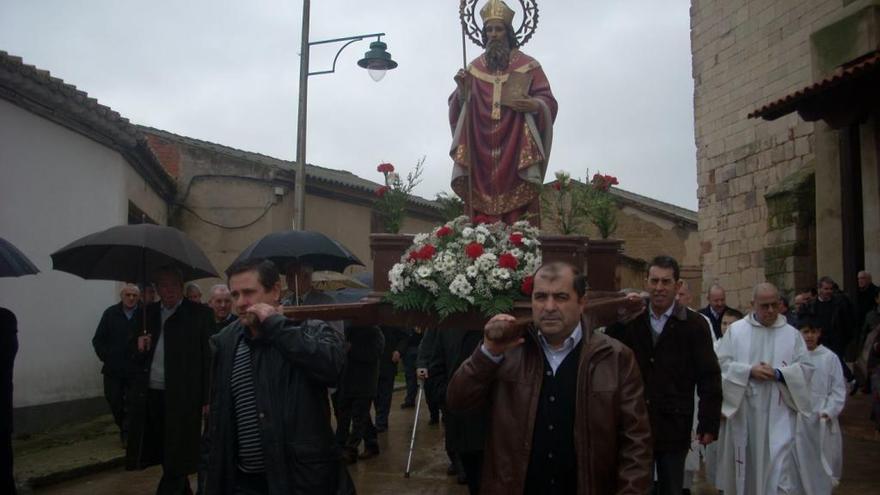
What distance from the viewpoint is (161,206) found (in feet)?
62.8

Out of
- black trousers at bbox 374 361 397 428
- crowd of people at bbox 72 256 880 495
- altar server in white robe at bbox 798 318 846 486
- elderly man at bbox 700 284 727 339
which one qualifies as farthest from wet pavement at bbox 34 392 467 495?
elderly man at bbox 700 284 727 339

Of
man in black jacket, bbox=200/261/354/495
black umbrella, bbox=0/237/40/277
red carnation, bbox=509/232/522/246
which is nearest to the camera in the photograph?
man in black jacket, bbox=200/261/354/495

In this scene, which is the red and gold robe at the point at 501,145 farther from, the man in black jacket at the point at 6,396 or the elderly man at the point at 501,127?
the man in black jacket at the point at 6,396

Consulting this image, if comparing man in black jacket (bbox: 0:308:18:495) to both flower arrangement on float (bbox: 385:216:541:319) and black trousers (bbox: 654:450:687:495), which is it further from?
black trousers (bbox: 654:450:687:495)

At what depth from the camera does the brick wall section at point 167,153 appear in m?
21.0

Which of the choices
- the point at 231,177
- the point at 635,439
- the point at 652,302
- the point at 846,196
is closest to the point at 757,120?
the point at 846,196

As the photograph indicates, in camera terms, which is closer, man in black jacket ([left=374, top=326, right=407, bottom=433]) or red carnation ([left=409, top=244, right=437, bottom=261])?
red carnation ([left=409, top=244, right=437, bottom=261])

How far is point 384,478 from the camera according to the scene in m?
9.13

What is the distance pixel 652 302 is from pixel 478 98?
2444 mm

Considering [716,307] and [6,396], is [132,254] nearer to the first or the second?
[6,396]

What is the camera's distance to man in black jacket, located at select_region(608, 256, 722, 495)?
5840mm

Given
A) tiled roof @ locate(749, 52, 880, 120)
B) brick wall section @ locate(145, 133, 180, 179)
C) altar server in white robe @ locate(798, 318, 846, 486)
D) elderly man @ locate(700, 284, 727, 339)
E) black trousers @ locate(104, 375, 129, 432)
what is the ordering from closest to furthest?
altar server in white robe @ locate(798, 318, 846, 486)
black trousers @ locate(104, 375, 129, 432)
elderly man @ locate(700, 284, 727, 339)
tiled roof @ locate(749, 52, 880, 120)
brick wall section @ locate(145, 133, 180, 179)

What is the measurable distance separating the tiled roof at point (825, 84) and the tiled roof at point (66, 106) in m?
10.2

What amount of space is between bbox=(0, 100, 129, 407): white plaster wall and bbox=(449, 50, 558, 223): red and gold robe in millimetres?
7364
